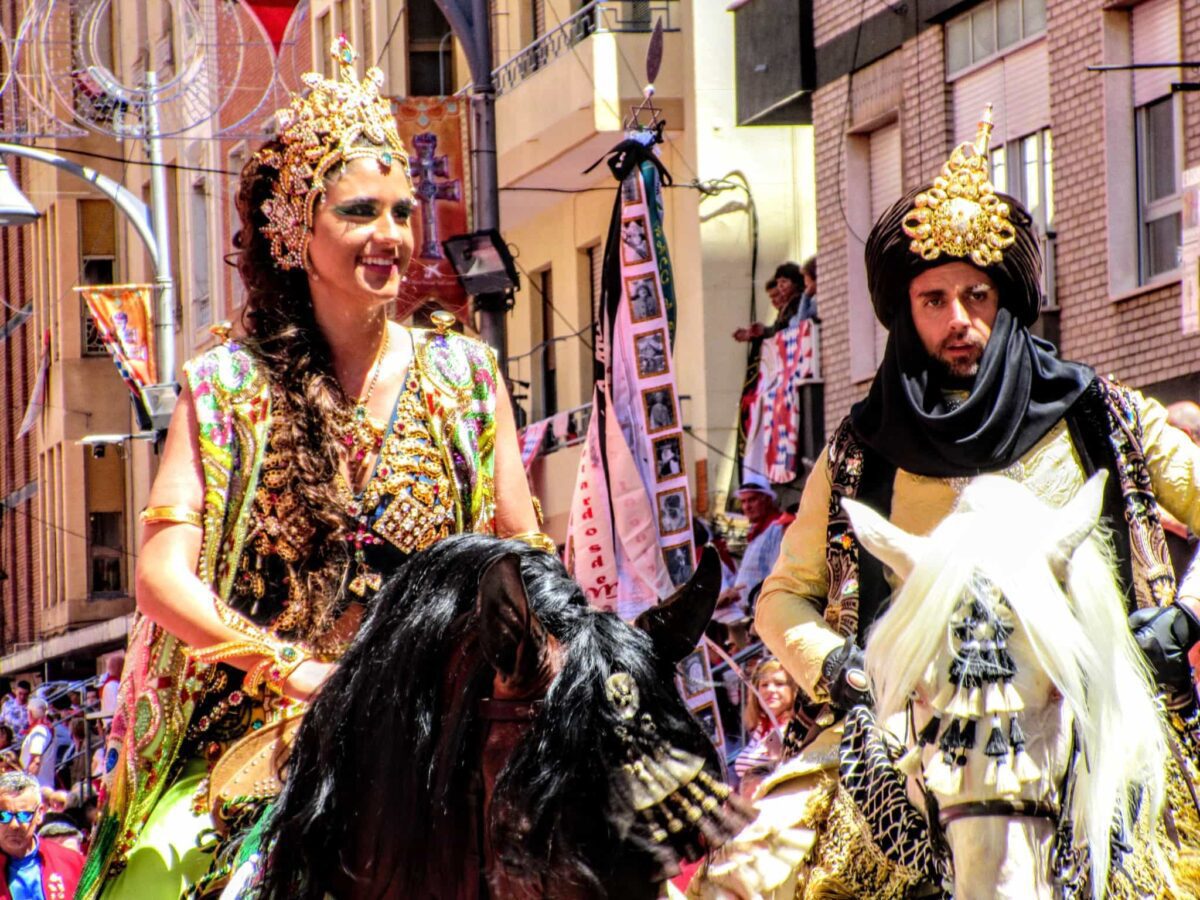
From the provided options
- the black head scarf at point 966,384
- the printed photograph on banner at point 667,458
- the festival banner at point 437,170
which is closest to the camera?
the black head scarf at point 966,384

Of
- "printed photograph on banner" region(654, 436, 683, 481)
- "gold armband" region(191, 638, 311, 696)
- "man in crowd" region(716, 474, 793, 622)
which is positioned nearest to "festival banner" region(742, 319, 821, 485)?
"man in crowd" region(716, 474, 793, 622)

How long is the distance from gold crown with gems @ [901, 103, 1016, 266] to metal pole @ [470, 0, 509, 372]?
27.9ft

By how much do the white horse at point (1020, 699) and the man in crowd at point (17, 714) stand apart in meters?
21.2

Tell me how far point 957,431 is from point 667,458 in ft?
29.2

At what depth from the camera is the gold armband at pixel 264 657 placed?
188 inches

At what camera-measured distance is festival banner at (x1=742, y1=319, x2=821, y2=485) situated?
1952cm

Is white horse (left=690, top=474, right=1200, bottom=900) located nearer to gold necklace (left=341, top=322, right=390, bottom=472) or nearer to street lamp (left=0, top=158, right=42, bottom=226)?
gold necklace (left=341, top=322, right=390, bottom=472)

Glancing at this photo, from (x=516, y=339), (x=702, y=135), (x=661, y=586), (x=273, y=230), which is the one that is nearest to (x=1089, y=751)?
(x=273, y=230)

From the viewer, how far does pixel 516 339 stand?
30.3 metres

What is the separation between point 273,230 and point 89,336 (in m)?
37.2

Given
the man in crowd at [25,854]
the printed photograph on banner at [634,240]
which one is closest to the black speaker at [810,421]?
the printed photograph on banner at [634,240]

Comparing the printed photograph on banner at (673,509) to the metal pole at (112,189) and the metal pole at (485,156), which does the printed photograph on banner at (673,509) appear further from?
the metal pole at (112,189)

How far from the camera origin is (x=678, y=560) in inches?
568

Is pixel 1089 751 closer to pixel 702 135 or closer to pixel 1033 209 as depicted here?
pixel 1033 209
